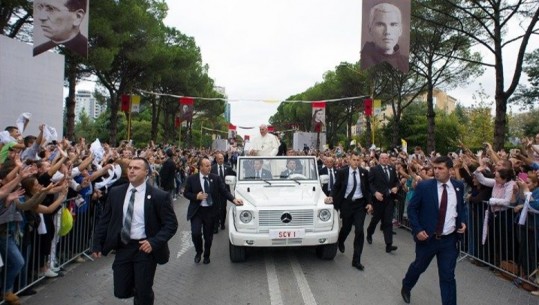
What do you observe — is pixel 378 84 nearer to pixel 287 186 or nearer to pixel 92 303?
pixel 287 186

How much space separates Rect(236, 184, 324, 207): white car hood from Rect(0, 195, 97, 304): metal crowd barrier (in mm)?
2811

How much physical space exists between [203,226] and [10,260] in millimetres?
3093

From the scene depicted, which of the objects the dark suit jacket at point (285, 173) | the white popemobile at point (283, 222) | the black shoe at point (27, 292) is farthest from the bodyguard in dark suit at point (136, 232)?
the dark suit jacket at point (285, 173)

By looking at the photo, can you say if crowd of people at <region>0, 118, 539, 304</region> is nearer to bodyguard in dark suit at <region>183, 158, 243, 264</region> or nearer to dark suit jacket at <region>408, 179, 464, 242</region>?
bodyguard in dark suit at <region>183, 158, 243, 264</region>

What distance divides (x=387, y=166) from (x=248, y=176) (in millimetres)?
2969

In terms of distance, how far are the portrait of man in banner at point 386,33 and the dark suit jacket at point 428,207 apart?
623cm

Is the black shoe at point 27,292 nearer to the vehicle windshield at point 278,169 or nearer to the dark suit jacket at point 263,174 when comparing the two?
the vehicle windshield at point 278,169

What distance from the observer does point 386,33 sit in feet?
35.9

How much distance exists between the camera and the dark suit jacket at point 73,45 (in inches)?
428

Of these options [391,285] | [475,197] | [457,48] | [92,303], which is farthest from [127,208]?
[457,48]

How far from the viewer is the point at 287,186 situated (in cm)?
816

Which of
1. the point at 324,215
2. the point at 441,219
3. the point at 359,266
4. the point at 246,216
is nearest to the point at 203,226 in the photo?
the point at 246,216

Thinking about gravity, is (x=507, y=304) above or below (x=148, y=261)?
below

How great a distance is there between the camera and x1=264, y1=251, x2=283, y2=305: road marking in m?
5.54
